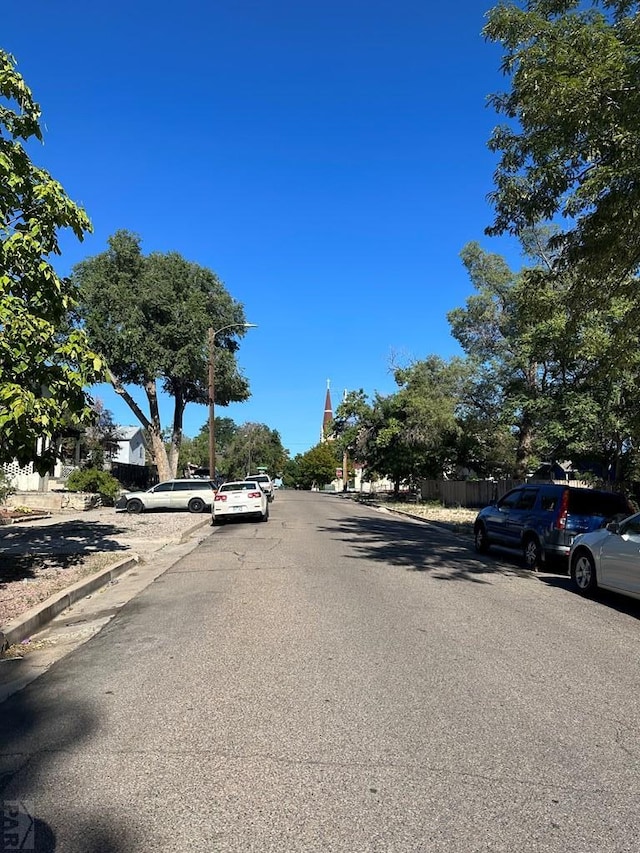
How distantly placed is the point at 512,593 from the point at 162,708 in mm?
6404

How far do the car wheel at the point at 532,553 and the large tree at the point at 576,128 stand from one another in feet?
15.9

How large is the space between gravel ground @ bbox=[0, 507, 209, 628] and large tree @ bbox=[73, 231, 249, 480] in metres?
13.7

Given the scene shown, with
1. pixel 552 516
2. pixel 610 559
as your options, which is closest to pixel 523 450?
pixel 552 516

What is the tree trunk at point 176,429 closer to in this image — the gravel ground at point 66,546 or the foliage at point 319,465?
the gravel ground at point 66,546

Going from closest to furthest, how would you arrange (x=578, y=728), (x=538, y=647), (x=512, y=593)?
(x=578, y=728) < (x=538, y=647) < (x=512, y=593)

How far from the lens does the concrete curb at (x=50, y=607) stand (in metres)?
6.96

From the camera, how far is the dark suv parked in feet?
39.2

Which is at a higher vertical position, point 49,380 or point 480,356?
point 480,356

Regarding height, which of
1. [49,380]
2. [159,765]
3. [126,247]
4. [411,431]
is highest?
[126,247]

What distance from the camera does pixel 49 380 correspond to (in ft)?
28.1

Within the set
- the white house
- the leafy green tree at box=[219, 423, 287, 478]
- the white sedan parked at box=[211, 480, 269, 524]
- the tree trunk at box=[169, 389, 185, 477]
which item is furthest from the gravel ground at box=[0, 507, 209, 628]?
the leafy green tree at box=[219, 423, 287, 478]

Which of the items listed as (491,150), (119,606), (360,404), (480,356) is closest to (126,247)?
(360,404)

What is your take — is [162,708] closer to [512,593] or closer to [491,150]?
[512,593]

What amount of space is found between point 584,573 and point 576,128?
21.2 ft
